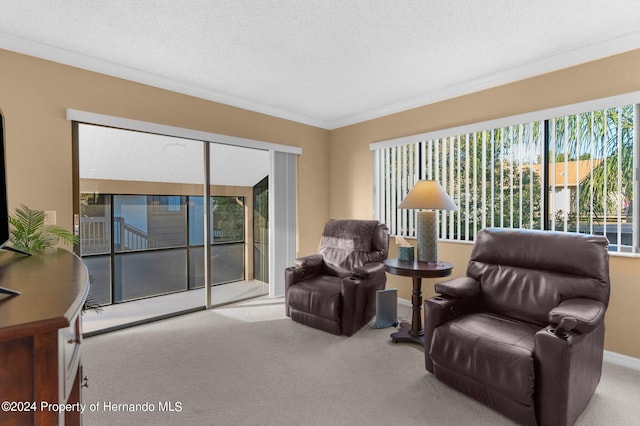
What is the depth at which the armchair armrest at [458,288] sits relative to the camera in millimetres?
2403

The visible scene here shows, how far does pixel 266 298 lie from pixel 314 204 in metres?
1.54

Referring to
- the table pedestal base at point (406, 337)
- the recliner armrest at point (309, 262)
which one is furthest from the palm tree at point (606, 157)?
the recliner armrest at point (309, 262)

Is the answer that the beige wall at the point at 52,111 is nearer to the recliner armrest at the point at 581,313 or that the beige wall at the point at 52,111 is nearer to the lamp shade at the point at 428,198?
the lamp shade at the point at 428,198

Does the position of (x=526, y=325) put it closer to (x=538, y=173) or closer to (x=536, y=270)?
(x=536, y=270)

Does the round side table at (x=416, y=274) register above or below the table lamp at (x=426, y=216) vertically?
below

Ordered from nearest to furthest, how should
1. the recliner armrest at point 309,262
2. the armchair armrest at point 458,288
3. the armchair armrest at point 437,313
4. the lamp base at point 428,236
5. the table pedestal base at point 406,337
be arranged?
the armchair armrest at point 437,313 → the armchair armrest at point 458,288 → the table pedestal base at point 406,337 → the lamp base at point 428,236 → the recliner armrest at point 309,262

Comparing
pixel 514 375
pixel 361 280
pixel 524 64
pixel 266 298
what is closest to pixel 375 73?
pixel 524 64

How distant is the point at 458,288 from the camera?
2.42 m

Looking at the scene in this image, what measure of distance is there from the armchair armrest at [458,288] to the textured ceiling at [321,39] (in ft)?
6.30

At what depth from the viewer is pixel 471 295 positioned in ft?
8.20

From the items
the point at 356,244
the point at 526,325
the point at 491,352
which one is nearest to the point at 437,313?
the point at 491,352

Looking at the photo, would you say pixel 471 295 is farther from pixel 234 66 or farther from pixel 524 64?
pixel 234 66

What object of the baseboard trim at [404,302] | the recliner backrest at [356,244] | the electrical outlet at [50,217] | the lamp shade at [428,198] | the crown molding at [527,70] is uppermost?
the crown molding at [527,70]

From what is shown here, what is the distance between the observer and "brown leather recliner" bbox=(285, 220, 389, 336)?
3102 millimetres
